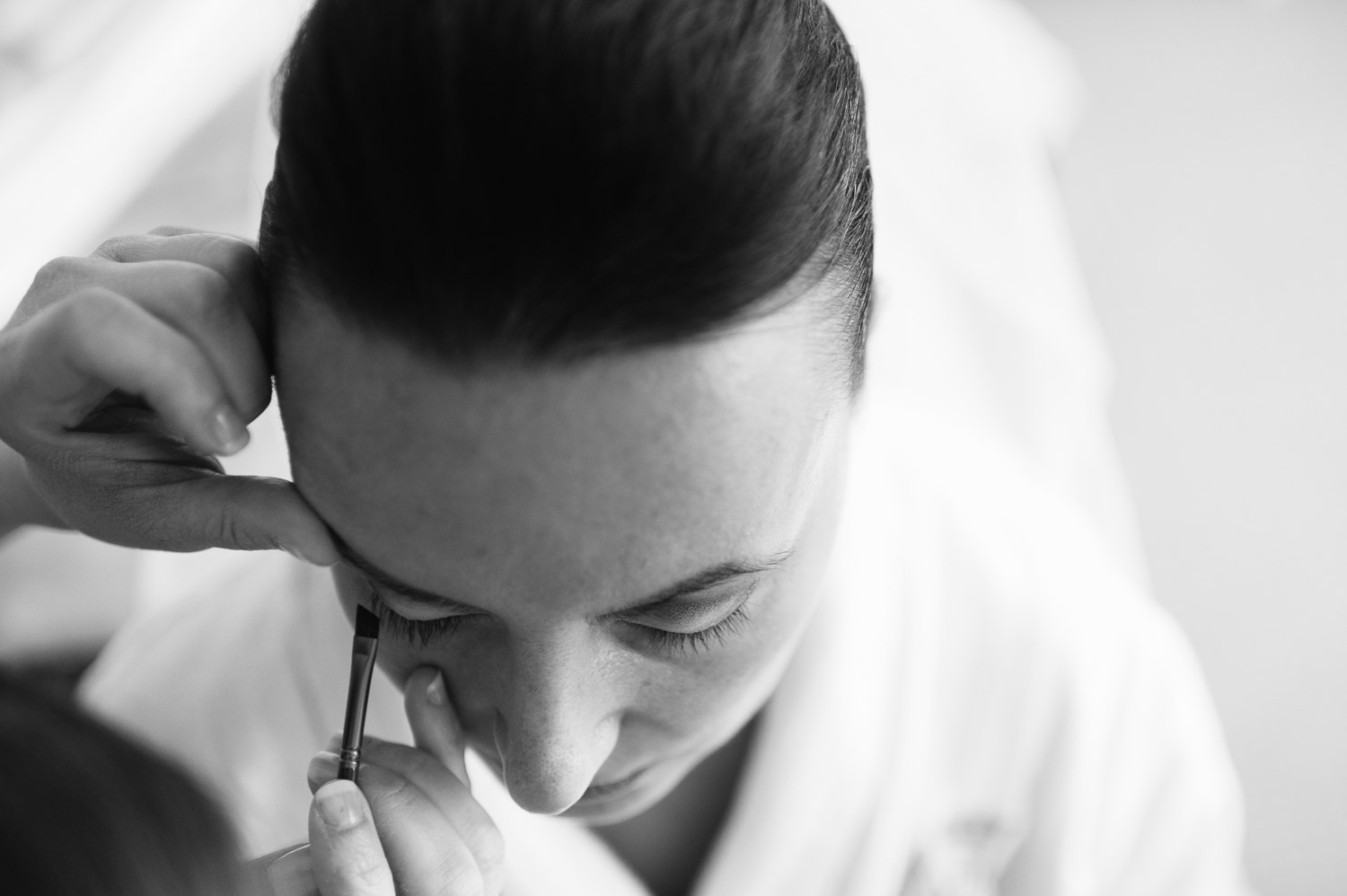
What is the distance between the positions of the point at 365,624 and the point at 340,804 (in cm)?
9

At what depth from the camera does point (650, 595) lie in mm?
481

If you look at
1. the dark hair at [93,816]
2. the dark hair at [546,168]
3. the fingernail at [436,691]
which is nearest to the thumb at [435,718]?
the fingernail at [436,691]

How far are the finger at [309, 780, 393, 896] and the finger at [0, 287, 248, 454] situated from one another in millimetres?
203

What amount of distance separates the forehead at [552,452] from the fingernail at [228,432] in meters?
0.02

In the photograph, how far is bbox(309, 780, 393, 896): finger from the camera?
593 millimetres

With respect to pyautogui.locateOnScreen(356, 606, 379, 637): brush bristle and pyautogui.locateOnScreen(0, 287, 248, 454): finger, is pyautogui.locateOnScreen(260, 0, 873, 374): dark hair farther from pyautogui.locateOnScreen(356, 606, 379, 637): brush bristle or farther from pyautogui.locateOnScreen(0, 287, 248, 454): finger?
pyautogui.locateOnScreen(356, 606, 379, 637): brush bristle

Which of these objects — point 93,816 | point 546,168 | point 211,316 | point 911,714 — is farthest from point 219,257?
point 911,714

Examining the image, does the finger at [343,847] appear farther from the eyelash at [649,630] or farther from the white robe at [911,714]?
the white robe at [911,714]

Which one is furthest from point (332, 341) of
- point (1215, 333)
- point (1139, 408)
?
point (1215, 333)

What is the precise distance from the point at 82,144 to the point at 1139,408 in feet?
4.40

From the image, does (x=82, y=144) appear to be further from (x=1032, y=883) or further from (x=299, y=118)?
(x=1032, y=883)

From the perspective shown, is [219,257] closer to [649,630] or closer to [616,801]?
[649,630]

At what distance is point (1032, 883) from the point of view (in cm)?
95

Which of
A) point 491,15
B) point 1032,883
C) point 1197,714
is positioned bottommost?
point 1032,883
